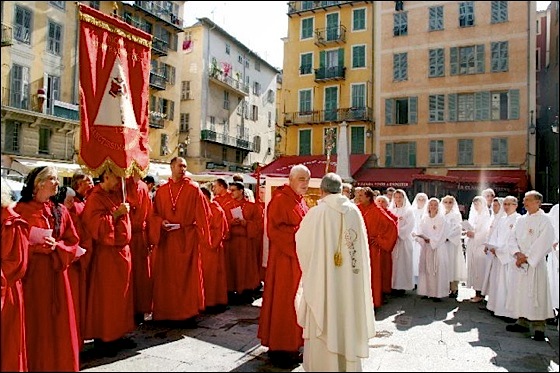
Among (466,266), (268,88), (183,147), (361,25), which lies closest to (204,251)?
(466,266)

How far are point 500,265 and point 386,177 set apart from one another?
15903 mm

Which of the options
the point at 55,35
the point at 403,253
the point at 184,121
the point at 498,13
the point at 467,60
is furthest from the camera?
the point at 184,121

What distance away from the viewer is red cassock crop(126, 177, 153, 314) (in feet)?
Answer: 17.9

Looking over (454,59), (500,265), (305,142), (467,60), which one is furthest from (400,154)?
(500,265)

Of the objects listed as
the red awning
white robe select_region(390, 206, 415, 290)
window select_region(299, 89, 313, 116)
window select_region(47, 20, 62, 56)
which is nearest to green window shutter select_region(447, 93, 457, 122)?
the red awning

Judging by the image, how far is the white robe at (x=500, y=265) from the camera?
6.48 metres

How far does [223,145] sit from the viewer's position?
1487 inches

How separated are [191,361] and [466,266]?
618 cm

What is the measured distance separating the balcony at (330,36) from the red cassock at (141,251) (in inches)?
718

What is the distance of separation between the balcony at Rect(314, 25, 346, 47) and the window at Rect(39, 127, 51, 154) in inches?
507

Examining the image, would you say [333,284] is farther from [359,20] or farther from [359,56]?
[359,56]

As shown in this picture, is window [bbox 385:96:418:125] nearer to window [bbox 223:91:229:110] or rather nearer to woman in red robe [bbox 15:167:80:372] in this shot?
window [bbox 223:91:229:110]

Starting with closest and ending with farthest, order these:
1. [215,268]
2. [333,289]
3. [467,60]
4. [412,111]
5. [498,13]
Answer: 1. [333,289]
2. [215,268]
3. [498,13]
4. [467,60]
5. [412,111]

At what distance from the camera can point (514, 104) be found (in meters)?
21.5
